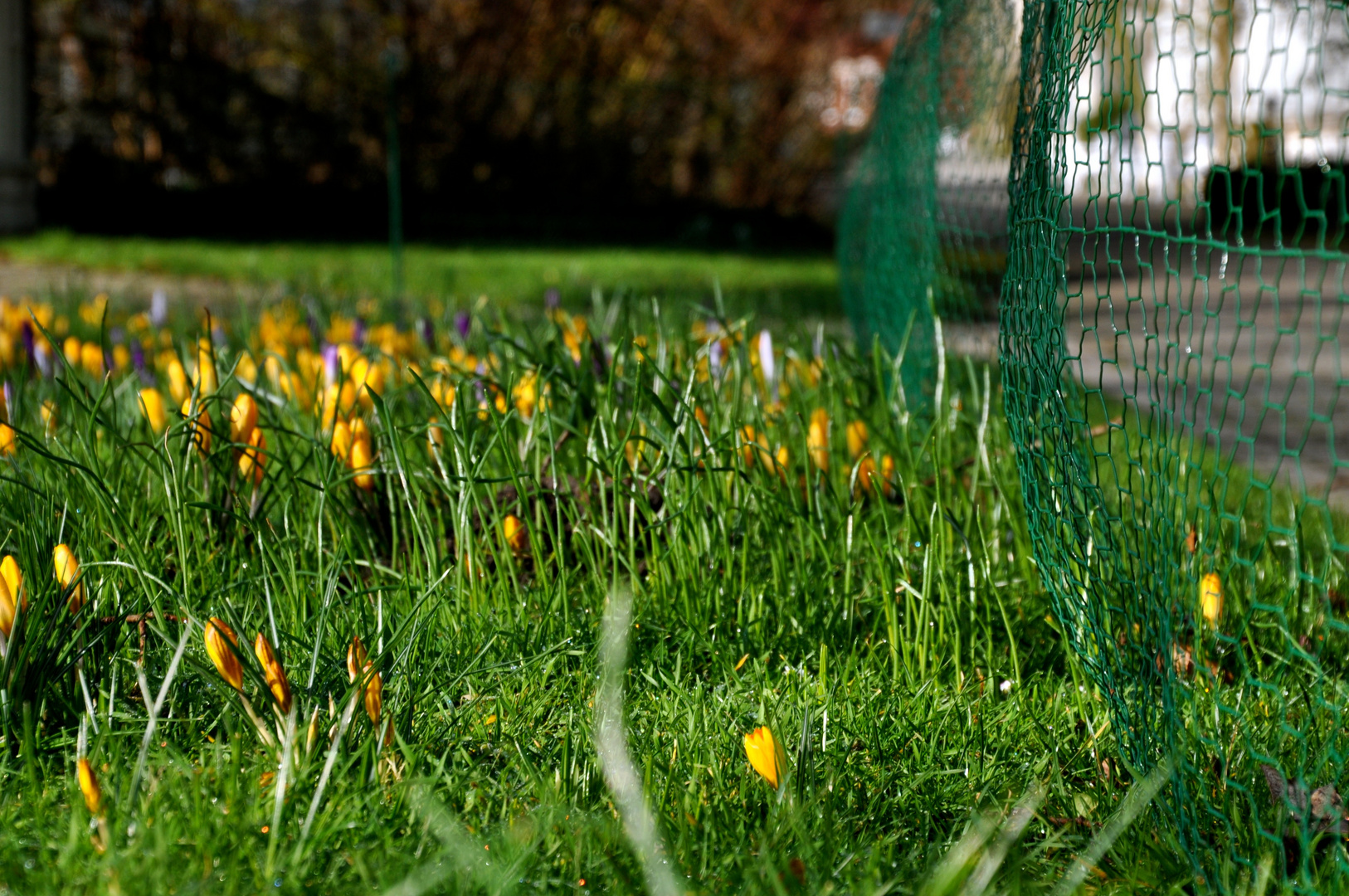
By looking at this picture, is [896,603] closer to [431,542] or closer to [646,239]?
[431,542]

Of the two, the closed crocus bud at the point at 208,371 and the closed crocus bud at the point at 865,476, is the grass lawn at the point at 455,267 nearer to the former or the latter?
the closed crocus bud at the point at 208,371

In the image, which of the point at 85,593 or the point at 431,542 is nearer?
the point at 85,593

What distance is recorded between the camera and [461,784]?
133 cm

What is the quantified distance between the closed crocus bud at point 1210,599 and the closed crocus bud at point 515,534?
0.96 metres

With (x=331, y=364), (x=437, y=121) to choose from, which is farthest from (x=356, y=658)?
(x=437, y=121)

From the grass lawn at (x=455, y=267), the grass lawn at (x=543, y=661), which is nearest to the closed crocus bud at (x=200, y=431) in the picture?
the grass lawn at (x=543, y=661)

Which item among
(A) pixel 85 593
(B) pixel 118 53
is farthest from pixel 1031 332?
(B) pixel 118 53

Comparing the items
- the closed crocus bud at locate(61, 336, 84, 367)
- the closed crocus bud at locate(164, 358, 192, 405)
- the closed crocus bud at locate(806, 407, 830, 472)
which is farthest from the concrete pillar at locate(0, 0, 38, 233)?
the closed crocus bud at locate(806, 407, 830, 472)

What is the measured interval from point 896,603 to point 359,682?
3.11 ft

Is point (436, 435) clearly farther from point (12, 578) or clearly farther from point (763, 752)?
point (763, 752)

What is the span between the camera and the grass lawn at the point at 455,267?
7316 mm

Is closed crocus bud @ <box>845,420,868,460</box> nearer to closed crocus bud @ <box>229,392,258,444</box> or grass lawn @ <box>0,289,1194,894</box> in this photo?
grass lawn @ <box>0,289,1194,894</box>

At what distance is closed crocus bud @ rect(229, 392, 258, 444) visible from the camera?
1891 millimetres

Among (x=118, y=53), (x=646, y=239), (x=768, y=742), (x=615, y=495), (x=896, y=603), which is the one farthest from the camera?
(x=646, y=239)
